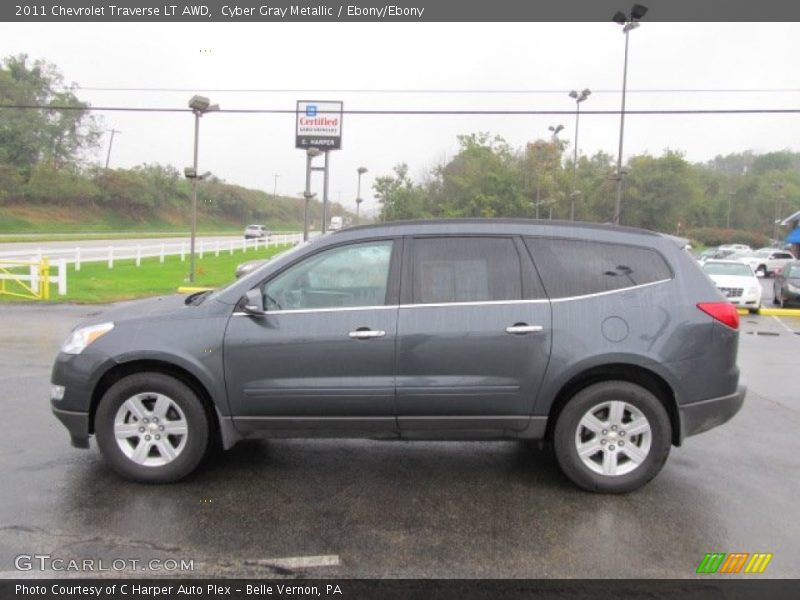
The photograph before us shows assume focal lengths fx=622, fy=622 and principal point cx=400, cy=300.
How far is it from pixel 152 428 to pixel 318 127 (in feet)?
58.9

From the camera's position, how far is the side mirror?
408 cm

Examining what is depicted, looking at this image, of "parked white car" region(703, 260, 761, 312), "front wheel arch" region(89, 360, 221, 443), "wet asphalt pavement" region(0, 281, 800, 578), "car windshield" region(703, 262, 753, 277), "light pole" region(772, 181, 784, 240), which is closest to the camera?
"wet asphalt pavement" region(0, 281, 800, 578)

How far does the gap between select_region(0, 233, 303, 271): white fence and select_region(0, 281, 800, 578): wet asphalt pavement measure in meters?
13.5

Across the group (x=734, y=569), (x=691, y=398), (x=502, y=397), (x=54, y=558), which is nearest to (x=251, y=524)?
(x=54, y=558)

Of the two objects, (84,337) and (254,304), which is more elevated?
(254,304)

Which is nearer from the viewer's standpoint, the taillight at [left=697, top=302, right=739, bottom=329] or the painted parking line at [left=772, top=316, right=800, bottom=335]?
the taillight at [left=697, top=302, right=739, bottom=329]

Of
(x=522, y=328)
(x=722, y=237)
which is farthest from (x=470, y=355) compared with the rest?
(x=722, y=237)

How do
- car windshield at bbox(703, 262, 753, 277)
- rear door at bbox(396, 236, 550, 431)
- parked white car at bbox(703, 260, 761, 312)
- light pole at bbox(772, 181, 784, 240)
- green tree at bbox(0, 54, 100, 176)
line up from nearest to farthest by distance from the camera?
1. rear door at bbox(396, 236, 550, 431)
2. parked white car at bbox(703, 260, 761, 312)
3. car windshield at bbox(703, 262, 753, 277)
4. green tree at bbox(0, 54, 100, 176)
5. light pole at bbox(772, 181, 784, 240)

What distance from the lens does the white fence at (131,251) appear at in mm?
19234

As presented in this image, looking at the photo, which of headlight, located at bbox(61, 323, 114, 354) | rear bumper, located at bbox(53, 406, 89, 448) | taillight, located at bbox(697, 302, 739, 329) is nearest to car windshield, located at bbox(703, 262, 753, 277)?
taillight, located at bbox(697, 302, 739, 329)

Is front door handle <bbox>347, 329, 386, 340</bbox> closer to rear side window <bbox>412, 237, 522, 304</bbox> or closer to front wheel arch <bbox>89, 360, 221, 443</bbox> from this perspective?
rear side window <bbox>412, 237, 522, 304</bbox>

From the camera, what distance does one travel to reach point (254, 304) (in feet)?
13.4

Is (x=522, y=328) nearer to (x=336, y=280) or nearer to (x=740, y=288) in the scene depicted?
(x=336, y=280)

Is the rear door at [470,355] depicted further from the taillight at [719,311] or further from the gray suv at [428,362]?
the taillight at [719,311]
